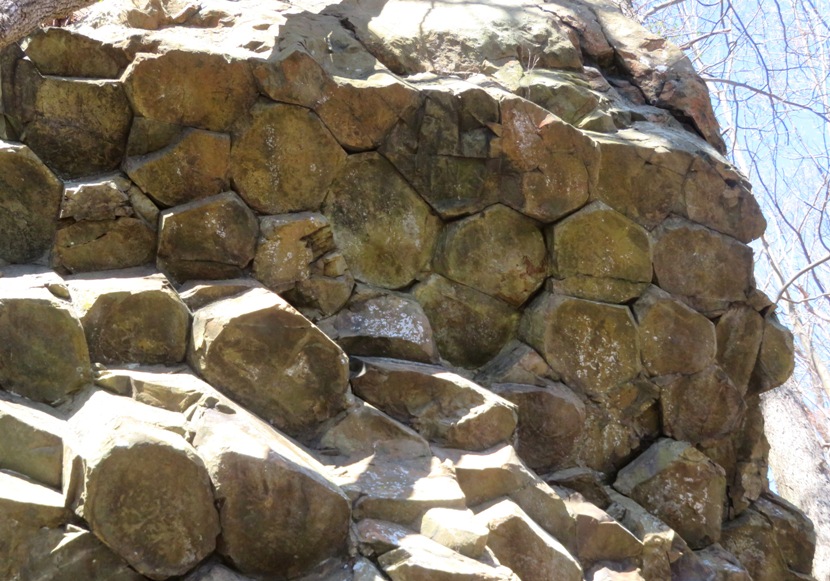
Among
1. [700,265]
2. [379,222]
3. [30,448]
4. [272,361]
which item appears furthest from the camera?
[700,265]

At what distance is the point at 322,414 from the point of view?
372 centimetres

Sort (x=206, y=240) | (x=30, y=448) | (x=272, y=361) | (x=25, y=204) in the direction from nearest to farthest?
(x=30, y=448), (x=272, y=361), (x=25, y=204), (x=206, y=240)

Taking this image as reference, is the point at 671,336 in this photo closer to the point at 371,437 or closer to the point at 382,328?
the point at 382,328

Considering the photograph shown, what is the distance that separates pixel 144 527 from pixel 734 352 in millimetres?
3522

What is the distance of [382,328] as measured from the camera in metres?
4.25

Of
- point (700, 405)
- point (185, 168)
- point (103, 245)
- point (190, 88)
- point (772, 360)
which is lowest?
point (700, 405)

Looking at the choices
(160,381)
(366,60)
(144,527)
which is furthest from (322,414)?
(366,60)

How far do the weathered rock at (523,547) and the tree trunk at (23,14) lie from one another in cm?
269

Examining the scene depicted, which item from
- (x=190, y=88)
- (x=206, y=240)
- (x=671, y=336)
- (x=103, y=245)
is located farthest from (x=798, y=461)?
(x=103, y=245)

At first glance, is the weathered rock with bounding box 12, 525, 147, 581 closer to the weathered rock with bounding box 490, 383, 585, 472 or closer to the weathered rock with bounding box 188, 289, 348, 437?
the weathered rock with bounding box 188, 289, 348, 437

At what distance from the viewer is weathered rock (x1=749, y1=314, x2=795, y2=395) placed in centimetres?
508

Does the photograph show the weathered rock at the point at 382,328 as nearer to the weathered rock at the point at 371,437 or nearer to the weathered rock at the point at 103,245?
the weathered rock at the point at 371,437

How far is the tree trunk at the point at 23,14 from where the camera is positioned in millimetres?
3371

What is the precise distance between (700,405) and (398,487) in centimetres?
214
